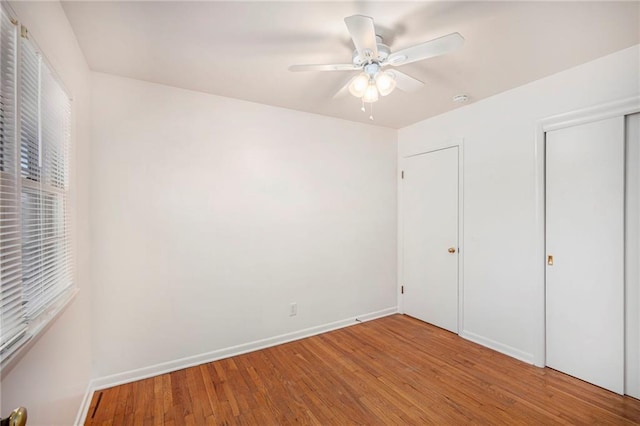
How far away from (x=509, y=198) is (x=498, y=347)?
4.80 ft

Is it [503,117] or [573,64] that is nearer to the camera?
[573,64]

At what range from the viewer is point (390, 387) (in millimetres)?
2293

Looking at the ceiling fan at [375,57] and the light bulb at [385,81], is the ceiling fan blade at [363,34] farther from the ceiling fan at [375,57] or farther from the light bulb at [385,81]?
the light bulb at [385,81]

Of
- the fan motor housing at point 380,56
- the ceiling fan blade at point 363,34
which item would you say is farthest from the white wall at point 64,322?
the fan motor housing at point 380,56

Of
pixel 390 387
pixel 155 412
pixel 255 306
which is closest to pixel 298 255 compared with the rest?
pixel 255 306

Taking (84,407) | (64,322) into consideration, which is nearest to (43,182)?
(64,322)

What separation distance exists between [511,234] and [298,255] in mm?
2133

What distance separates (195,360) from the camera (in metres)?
2.62

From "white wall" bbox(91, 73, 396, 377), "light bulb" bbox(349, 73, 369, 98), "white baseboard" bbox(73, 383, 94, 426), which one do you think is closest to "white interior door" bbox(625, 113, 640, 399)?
"light bulb" bbox(349, 73, 369, 98)

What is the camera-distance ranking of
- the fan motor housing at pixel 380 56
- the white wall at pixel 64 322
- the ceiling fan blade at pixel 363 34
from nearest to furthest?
the white wall at pixel 64 322 → the ceiling fan blade at pixel 363 34 → the fan motor housing at pixel 380 56

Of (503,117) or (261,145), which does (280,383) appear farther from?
(503,117)

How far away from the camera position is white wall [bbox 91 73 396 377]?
235cm

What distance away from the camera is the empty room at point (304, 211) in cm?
158

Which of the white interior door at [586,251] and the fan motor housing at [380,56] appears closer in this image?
the fan motor housing at [380,56]
